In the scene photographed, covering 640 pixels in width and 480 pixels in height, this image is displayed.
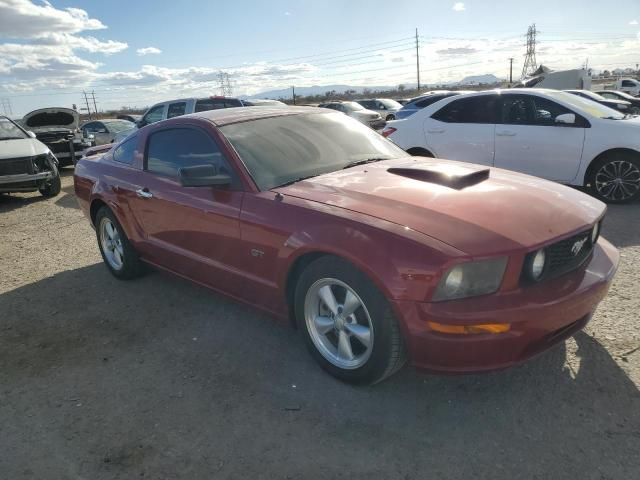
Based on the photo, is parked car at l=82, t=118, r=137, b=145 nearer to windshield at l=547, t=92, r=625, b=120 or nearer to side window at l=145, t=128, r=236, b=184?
side window at l=145, t=128, r=236, b=184

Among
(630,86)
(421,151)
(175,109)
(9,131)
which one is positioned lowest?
(421,151)

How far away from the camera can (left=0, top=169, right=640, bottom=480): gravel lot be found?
7.37 feet

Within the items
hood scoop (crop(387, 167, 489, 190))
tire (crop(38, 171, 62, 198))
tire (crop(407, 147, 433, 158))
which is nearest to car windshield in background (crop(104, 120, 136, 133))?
tire (crop(38, 171, 62, 198))

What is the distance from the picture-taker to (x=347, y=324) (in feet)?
8.89

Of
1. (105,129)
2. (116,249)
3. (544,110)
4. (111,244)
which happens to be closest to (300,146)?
(116,249)

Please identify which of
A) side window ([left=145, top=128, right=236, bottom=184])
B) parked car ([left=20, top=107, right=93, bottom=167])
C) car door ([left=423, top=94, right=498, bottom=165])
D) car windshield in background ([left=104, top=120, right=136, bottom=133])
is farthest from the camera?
car windshield in background ([left=104, top=120, right=136, bottom=133])

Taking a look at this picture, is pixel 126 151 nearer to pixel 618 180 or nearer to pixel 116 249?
pixel 116 249

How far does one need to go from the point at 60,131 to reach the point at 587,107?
12509 mm

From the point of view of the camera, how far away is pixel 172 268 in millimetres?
3980

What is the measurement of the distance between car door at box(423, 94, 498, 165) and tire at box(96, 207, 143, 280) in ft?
15.3

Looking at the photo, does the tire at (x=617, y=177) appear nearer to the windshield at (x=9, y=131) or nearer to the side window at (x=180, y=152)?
the side window at (x=180, y=152)

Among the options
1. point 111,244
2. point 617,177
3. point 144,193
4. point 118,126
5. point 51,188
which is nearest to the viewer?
point 144,193

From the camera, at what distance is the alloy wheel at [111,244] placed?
4666mm

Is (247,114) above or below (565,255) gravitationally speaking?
above
